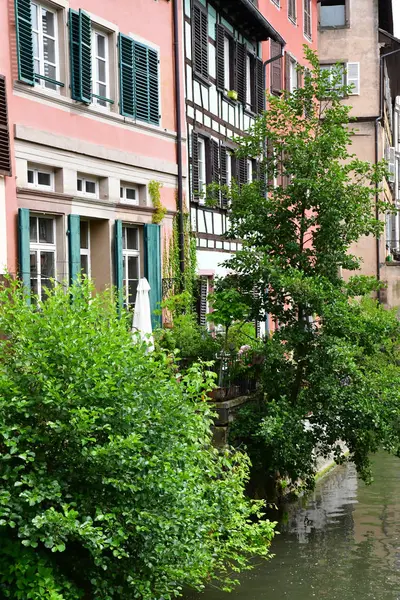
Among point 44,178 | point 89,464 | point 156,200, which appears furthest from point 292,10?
point 89,464

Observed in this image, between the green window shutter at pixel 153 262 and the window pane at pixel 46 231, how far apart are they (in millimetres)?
2893

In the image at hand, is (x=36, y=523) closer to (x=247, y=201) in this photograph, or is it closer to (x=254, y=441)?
(x=254, y=441)

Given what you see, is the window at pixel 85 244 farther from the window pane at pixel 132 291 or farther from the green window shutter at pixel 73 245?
the window pane at pixel 132 291

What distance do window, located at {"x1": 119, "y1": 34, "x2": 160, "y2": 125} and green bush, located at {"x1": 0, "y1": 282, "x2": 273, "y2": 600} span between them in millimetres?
7774

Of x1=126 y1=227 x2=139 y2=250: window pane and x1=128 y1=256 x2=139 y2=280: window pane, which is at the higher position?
x1=126 y1=227 x2=139 y2=250: window pane

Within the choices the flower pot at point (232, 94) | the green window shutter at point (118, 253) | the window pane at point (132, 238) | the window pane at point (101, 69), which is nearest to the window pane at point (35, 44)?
the window pane at point (101, 69)

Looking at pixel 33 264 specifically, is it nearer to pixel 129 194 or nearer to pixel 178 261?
pixel 129 194

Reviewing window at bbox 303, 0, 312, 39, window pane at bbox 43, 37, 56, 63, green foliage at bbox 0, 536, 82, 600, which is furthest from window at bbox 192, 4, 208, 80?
green foliage at bbox 0, 536, 82, 600

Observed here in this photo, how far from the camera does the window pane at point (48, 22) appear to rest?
14195 millimetres

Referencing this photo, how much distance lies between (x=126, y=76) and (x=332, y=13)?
2281cm

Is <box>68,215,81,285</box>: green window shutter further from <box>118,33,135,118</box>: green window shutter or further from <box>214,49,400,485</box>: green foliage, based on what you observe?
<box>118,33,135,118</box>: green window shutter

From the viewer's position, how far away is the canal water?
38.4 feet

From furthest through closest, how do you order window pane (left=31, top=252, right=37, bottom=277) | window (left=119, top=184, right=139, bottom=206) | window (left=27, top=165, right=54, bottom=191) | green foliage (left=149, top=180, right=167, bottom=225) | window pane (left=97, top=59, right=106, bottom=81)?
green foliage (left=149, top=180, right=167, bottom=225) → window (left=119, top=184, right=139, bottom=206) → window pane (left=97, top=59, right=106, bottom=81) → window (left=27, top=165, right=54, bottom=191) → window pane (left=31, top=252, right=37, bottom=277)

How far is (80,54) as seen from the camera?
47.8ft
